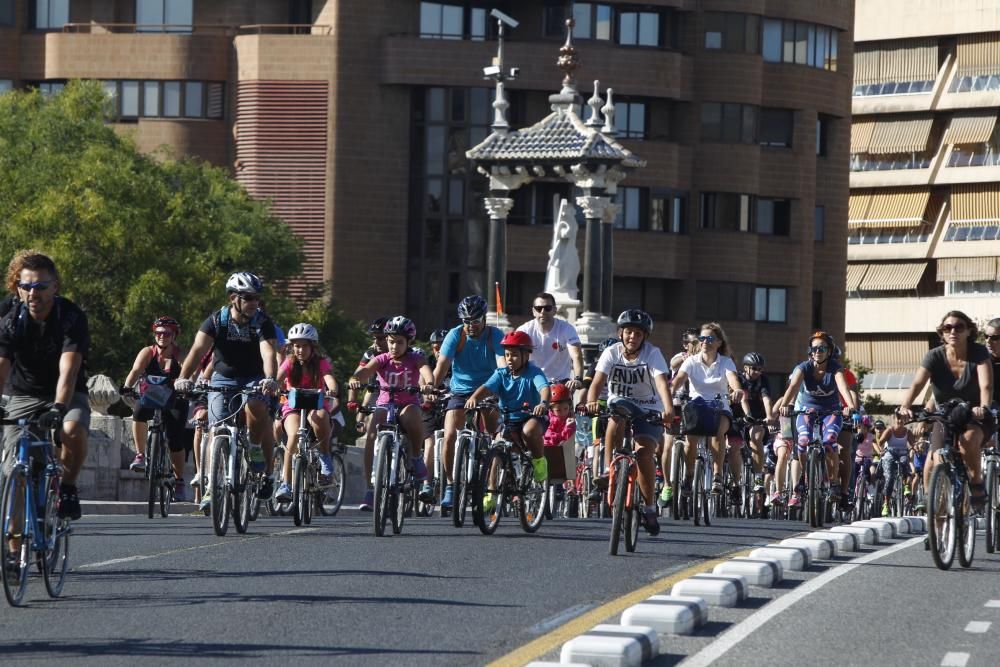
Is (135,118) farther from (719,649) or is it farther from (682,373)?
(719,649)

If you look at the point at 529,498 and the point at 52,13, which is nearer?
the point at 529,498

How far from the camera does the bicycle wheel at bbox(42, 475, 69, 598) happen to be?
12164 mm

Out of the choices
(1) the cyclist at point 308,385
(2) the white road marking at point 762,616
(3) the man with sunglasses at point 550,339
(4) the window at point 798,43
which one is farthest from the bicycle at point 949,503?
(4) the window at point 798,43

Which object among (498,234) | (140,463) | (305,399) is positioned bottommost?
(140,463)

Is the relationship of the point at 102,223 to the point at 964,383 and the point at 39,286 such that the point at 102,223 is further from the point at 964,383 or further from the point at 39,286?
the point at 39,286

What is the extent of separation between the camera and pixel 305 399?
19391 mm

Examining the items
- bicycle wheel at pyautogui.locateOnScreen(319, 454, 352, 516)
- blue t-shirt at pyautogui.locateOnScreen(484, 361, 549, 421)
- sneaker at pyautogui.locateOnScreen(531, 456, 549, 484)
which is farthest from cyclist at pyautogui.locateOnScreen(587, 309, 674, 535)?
bicycle wheel at pyautogui.locateOnScreen(319, 454, 352, 516)

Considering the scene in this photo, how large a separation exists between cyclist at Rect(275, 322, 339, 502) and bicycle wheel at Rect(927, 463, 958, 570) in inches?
217

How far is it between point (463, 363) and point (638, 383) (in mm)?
2174

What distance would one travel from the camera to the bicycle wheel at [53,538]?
12.2m

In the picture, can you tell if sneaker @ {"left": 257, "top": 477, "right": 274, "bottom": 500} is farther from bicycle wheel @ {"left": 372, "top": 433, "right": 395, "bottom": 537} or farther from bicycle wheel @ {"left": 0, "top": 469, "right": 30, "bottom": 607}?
bicycle wheel @ {"left": 0, "top": 469, "right": 30, "bottom": 607}

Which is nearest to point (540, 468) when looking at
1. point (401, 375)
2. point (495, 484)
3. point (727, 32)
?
point (495, 484)

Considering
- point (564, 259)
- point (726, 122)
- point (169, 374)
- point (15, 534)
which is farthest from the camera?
point (726, 122)

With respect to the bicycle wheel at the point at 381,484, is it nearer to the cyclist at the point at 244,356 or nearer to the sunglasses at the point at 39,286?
the cyclist at the point at 244,356
